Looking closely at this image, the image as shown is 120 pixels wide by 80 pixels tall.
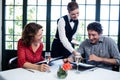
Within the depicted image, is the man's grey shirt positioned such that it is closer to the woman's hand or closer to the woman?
the woman

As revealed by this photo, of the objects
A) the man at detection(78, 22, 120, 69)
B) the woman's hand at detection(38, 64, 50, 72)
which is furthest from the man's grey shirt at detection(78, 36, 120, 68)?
the woman's hand at detection(38, 64, 50, 72)

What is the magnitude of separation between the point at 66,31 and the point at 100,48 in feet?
2.28

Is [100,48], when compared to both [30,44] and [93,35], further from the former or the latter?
[30,44]

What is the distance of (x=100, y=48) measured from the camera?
2.97 m

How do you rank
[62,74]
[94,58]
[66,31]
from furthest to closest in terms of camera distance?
[66,31], [94,58], [62,74]

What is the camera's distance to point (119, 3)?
15.2ft

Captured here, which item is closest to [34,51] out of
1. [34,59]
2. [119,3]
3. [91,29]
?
[34,59]

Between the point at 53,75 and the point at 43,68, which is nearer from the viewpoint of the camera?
the point at 53,75

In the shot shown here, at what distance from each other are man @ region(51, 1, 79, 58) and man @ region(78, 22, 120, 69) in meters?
0.20

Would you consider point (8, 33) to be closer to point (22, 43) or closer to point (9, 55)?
point (9, 55)

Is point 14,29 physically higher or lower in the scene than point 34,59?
higher

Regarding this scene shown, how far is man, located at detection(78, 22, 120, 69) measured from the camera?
2.92 meters

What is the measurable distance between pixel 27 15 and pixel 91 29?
215cm

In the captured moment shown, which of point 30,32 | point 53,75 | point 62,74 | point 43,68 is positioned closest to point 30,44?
point 30,32
